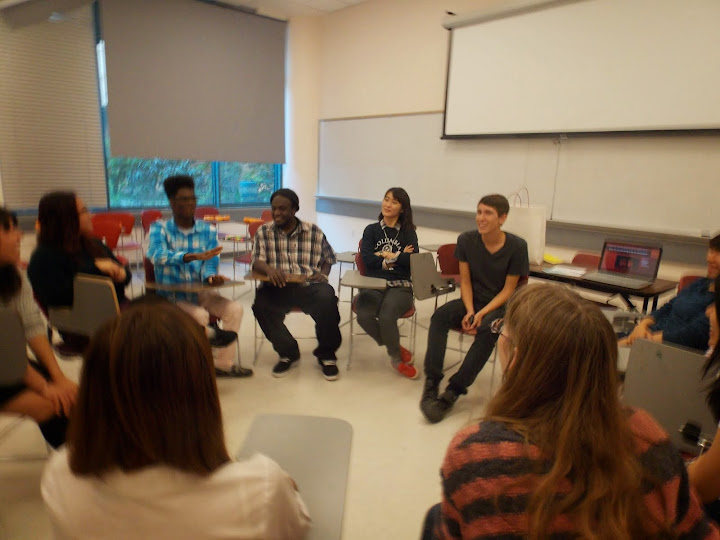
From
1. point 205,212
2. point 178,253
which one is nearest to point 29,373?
point 178,253

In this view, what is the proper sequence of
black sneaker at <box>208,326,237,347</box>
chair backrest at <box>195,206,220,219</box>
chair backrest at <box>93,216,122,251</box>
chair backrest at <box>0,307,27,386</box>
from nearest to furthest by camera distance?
chair backrest at <box>0,307,27,386</box>, black sneaker at <box>208,326,237,347</box>, chair backrest at <box>93,216,122,251</box>, chair backrest at <box>195,206,220,219</box>

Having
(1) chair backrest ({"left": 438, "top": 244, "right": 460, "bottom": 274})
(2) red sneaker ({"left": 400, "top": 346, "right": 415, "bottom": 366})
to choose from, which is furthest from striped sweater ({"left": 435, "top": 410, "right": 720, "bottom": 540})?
(1) chair backrest ({"left": 438, "top": 244, "right": 460, "bottom": 274})

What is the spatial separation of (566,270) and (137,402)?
3.09m

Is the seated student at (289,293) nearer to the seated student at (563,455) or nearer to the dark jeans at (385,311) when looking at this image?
the dark jeans at (385,311)

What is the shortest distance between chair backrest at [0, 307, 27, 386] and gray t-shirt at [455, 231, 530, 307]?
7.74 ft

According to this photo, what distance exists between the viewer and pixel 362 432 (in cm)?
246

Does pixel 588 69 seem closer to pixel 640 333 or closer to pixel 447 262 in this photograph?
pixel 447 262

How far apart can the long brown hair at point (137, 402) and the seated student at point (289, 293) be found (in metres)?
2.26

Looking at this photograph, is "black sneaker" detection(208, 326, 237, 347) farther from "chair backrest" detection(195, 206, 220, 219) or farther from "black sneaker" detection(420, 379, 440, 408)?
"chair backrest" detection(195, 206, 220, 219)

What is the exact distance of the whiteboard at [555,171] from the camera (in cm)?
363

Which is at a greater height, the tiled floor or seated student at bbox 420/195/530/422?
seated student at bbox 420/195/530/422

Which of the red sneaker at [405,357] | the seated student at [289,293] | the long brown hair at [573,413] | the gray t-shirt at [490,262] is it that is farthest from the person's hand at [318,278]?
the long brown hair at [573,413]

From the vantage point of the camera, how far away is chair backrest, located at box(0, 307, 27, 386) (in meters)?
1.40

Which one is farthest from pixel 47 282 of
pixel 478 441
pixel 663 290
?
pixel 663 290
